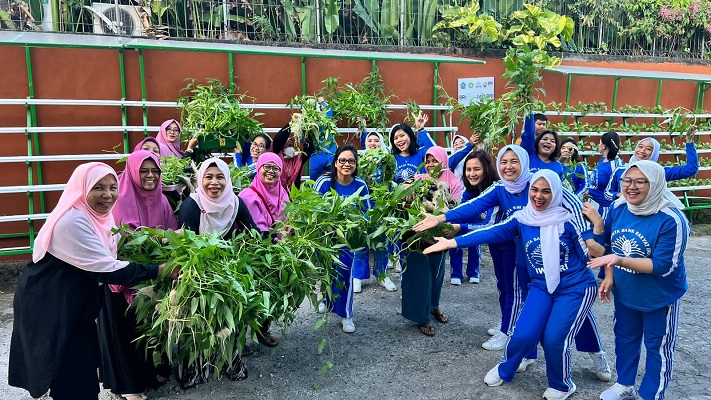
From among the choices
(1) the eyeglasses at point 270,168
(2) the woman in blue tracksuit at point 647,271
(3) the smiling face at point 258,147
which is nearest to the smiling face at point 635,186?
(2) the woman in blue tracksuit at point 647,271

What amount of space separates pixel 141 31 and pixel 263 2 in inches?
77.4

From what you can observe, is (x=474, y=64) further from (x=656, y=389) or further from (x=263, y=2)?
(x=656, y=389)

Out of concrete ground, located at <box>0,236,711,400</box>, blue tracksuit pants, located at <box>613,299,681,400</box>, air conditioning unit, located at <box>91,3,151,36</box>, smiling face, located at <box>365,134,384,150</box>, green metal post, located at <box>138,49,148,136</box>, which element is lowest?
concrete ground, located at <box>0,236,711,400</box>

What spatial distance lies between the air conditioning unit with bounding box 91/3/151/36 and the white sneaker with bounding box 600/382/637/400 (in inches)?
284

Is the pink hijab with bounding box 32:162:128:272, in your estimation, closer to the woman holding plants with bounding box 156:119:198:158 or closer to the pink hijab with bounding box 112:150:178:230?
the pink hijab with bounding box 112:150:178:230

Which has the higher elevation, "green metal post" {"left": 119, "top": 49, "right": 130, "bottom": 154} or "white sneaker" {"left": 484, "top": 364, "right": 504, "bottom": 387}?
"green metal post" {"left": 119, "top": 49, "right": 130, "bottom": 154}

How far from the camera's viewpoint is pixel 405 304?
15.5ft

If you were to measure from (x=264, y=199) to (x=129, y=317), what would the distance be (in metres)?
1.33

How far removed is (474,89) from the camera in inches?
328

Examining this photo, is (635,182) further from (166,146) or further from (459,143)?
(166,146)

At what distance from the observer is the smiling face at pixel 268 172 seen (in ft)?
14.1

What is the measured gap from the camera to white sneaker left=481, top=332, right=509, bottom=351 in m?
4.38

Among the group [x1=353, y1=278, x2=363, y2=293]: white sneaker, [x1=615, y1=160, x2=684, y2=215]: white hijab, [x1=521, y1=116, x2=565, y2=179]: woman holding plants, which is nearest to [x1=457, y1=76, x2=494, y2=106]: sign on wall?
[x1=521, y1=116, x2=565, y2=179]: woman holding plants

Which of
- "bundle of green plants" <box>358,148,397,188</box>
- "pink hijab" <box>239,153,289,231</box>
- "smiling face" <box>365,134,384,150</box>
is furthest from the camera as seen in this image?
"smiling face" <box>365,134,384,150</box>
